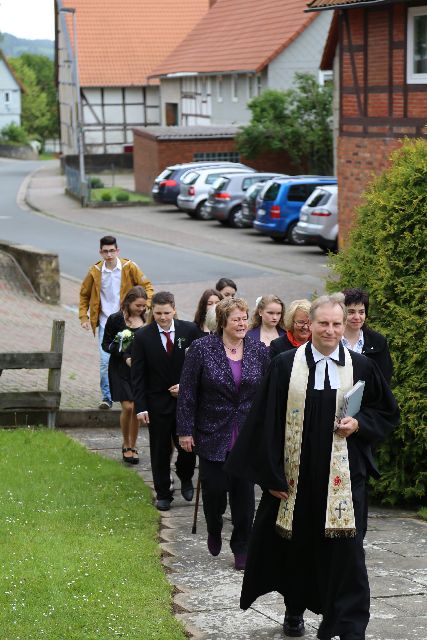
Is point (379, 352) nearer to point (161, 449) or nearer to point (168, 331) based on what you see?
point (168, 331)

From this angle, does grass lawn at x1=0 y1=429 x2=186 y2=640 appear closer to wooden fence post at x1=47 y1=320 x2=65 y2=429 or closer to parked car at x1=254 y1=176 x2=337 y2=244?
wooden fence post at x1=47 y1=320 x2=65 y2=429

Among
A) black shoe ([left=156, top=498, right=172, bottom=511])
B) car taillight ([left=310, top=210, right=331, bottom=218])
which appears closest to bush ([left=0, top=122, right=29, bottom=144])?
car taillight ([left=310, top=210, right=331, bottom=218])

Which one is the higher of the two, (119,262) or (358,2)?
(358,2)

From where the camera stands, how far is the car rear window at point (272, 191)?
112 feet

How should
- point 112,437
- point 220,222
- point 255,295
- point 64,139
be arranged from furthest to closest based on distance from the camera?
1. point 64,139
2. point 220,222
3. point 255,295
4. point 112,437

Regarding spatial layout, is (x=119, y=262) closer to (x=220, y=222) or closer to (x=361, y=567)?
(x=361, y=567)

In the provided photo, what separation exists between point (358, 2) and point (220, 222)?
1755cm

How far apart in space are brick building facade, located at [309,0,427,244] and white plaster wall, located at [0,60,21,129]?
91.2 m

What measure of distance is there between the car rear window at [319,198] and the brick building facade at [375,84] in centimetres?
486

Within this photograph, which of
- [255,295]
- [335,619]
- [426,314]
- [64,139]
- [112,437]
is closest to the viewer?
[335,619]

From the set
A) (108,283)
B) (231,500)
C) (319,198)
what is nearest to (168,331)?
(231,500)

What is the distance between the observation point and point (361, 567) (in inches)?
263

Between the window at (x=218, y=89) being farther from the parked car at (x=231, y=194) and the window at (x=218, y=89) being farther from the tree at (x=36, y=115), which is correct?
the tree at (x=36, y=115)

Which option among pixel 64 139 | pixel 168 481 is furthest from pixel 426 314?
pixel 64 139
